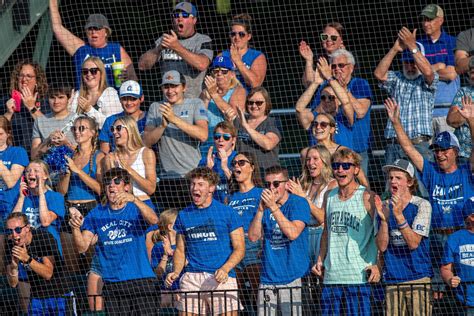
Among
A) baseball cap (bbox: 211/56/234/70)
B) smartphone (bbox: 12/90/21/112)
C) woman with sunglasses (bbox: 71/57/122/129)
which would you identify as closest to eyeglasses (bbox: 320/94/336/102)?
baseball cap (bbox: 211/56/234/70)

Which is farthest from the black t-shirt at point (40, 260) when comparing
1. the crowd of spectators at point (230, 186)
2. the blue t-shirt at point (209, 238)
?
the blue t-shirt at point (209, 238)

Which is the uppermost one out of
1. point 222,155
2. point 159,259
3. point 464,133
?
point 222,155

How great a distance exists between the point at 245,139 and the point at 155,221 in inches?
59.7

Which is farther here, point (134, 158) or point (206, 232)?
point (134, 158)

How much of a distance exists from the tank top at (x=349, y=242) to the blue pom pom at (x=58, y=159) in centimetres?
269

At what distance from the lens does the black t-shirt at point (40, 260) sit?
11.2 metres

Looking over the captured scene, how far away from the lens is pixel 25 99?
12852mm

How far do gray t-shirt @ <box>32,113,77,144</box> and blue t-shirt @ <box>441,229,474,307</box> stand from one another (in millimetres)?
4070

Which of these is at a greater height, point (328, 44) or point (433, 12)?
point (433, 12)

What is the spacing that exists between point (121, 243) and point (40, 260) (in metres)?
0.79

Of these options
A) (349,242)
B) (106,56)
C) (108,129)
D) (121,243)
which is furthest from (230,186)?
(106,56)

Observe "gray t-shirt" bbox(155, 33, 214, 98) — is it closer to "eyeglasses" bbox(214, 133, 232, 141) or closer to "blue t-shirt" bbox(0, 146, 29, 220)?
"eyeglasses" bbox(214, 133, 232, 141)

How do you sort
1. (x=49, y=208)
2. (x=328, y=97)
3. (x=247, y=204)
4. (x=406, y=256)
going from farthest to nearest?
1. (x=328, y=97)
2. (x=49, y=208)
3. (x=247, y=204)
4. (x=406, y=256)

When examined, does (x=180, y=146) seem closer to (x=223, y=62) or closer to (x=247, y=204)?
(x=223, y=62)
